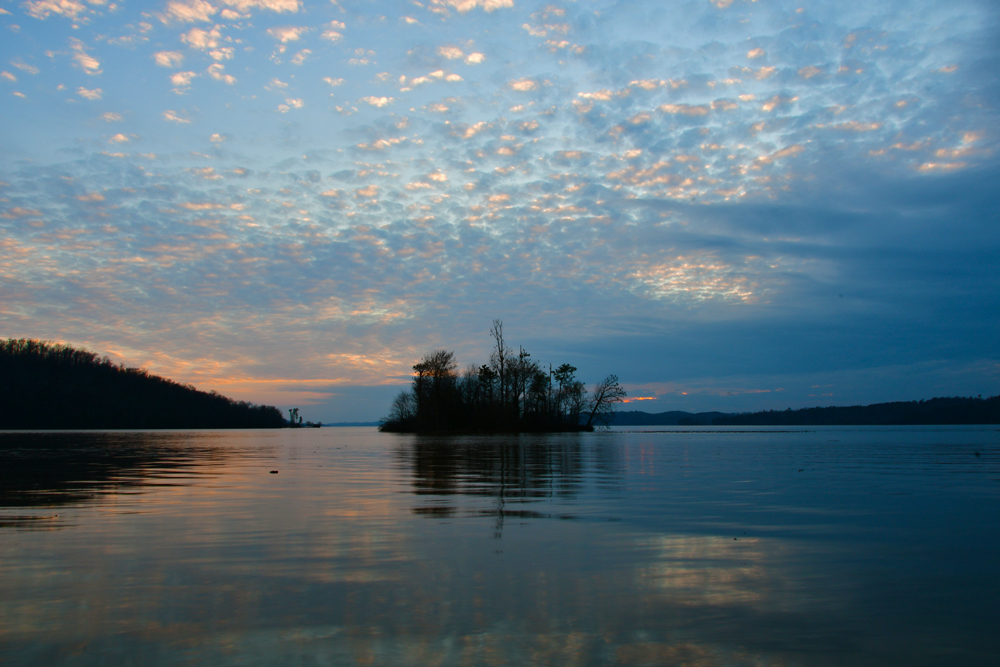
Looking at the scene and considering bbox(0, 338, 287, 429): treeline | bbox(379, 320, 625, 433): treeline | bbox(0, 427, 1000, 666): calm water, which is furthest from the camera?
bbox(0, 338, 287, 429): treeline

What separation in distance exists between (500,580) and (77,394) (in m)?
191

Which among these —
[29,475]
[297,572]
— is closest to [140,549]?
[297,572]

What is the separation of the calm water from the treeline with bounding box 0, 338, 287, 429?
174 meters

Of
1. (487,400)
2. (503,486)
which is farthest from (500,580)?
(487,400)

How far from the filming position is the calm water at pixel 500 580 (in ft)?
14.6

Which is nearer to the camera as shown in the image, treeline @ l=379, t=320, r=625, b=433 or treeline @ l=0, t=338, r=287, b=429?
treeline @ l=379, t=320, r=625, b=433

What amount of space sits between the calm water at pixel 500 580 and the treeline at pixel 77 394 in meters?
174

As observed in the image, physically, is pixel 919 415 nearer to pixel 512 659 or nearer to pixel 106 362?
pixel 512 659

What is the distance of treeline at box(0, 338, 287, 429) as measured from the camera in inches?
6048

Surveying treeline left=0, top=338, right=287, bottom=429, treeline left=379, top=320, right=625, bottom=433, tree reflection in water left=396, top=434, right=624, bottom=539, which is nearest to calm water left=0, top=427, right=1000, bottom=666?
tree reflection in water left=396, top=434, right=624, bottom=539

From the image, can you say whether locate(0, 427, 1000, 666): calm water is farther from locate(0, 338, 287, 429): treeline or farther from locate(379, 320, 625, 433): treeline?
locate(0, 338, 287, 429): treeline

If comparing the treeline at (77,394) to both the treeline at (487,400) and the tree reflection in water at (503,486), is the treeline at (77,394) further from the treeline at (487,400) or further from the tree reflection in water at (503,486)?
the tree reflection in water at (503,486)

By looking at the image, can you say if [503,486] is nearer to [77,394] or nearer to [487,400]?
[487,400]

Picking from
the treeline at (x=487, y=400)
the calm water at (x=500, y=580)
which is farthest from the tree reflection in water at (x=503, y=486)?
the treeline at (x=487, y=400)
